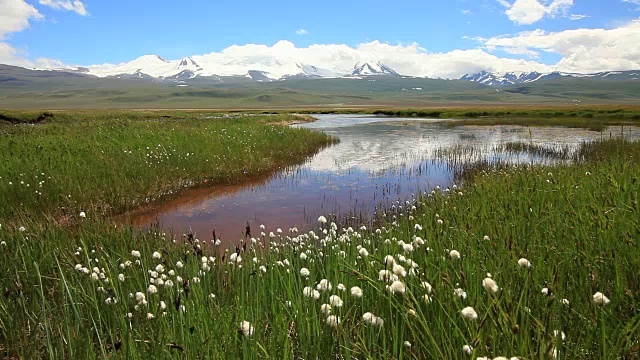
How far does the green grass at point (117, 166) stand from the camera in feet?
38.5

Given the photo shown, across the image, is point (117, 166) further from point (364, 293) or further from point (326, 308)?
point (326, 308)

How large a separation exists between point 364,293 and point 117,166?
526 inches

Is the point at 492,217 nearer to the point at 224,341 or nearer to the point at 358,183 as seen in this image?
the point at 224,341

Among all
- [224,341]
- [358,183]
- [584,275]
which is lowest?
[358,183]

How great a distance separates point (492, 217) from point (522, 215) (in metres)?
0.75

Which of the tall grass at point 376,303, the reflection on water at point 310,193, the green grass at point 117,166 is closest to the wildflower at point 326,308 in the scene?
the tall grass at point 376,303

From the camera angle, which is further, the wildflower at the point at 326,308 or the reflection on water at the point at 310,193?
the reflection on water at the point at 310,193

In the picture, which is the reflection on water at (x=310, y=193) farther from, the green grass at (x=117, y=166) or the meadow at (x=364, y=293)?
the meadow at (x=364, y=293)

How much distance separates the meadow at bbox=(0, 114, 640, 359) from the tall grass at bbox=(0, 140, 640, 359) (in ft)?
0.08

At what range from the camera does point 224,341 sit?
10.8 feet

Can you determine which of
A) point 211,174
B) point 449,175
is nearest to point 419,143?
point 449,175

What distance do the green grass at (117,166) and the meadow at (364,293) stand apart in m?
3.49

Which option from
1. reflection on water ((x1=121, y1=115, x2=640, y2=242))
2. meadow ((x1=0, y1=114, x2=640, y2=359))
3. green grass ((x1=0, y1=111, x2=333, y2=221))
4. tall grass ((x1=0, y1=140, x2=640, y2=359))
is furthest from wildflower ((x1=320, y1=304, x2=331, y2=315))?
reflection on water ((x1=121, y1=115, x2=640, y2=242))

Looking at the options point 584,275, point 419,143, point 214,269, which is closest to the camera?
point 584,275
